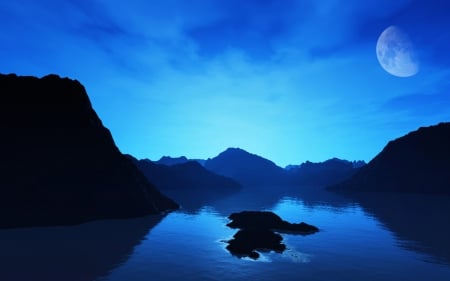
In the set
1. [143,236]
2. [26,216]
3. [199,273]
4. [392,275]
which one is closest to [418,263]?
[392,275]

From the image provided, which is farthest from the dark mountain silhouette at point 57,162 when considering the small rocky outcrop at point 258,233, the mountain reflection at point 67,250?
the small rocky outcrop at point 258,233

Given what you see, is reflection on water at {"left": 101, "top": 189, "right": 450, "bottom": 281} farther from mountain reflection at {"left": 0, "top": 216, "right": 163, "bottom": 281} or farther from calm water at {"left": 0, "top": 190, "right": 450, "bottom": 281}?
mountain reflection at {"left": 0, "top": 216, "right": 163, "bottom": 281}

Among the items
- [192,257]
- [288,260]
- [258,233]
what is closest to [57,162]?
[192,257]

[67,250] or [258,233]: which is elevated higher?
[258,233]

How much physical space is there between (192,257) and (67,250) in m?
16.0

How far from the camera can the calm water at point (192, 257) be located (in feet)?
102

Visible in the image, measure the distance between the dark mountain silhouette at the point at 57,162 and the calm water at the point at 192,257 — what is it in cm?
683

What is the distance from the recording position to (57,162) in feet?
213

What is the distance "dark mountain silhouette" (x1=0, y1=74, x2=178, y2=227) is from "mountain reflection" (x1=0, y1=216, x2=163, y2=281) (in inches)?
215

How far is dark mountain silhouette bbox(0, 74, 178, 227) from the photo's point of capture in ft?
192

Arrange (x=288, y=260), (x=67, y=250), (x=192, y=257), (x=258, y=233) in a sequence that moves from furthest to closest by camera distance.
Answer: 1. (x=258, y=233)
2. (x=67, y=250)
3. (x=192, y=257)
4. (x=288, y=260)

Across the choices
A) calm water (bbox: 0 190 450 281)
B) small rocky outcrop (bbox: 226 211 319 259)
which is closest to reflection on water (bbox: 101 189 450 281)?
calm water (bbox: 0 190 450 281)

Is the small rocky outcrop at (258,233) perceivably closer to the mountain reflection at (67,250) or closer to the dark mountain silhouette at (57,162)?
the mountain reflection at (67,250)

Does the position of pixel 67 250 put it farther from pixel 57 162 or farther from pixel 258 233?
pixel 57 162
